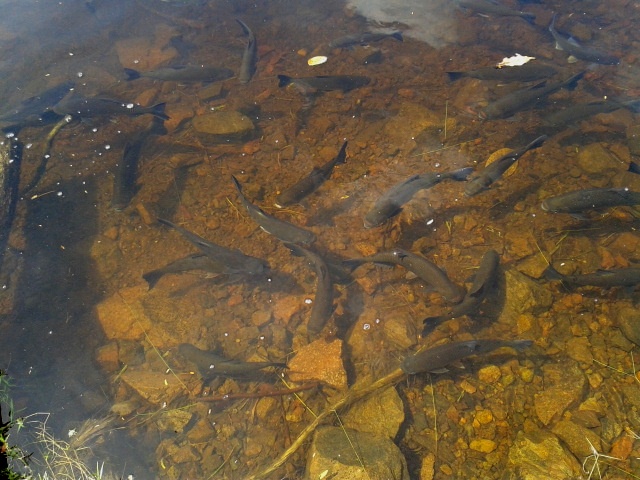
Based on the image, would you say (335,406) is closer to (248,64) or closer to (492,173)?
(492,173)

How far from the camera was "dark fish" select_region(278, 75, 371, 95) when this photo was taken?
25.3 feet

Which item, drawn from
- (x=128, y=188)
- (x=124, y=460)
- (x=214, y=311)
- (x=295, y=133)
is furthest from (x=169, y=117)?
(x=124, y=460)

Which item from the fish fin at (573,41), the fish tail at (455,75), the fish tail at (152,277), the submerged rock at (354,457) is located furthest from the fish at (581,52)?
the fish tail at (152,277)

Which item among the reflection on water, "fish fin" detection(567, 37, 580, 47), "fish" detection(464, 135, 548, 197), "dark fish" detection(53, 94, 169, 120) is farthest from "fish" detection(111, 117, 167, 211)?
"fish fin" detection(567, 37, 580, 47)

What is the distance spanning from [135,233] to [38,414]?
8.97ft

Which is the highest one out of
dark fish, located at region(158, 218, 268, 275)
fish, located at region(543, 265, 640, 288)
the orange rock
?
dark fish, located at region(158, 218, 268, 275)

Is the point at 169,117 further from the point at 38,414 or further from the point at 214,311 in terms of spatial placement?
the point at 38,414

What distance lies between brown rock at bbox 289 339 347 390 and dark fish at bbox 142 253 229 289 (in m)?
1.51

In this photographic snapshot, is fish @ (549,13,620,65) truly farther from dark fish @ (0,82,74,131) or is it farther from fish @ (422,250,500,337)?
dark fish @ (0,82,74,131)

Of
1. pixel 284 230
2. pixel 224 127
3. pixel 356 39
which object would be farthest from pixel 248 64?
pixel 284 230

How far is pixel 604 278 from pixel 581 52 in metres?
5.62

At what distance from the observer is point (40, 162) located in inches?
291

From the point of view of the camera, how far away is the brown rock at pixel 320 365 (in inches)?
192

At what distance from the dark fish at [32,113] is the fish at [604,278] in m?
9.20
